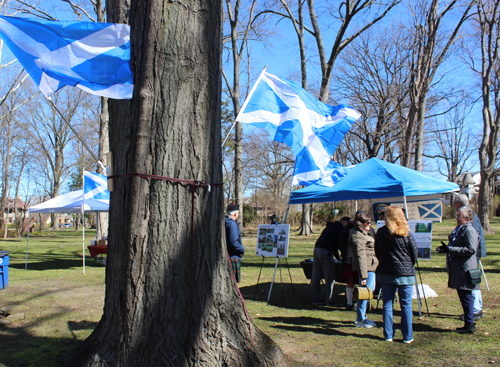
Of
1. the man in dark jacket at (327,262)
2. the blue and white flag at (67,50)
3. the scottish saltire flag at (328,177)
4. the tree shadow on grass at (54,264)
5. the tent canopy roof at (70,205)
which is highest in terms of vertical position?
the blue and white flag at (67,50)

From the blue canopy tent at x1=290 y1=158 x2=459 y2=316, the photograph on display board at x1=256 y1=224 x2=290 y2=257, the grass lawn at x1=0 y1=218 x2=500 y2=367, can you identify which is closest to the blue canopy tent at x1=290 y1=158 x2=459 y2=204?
the blue canopy tent at x1=290 y1=158 x2=459 y2=316

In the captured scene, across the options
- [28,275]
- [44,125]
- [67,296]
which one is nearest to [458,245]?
[67,296]

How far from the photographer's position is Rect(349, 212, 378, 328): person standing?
19.2ft

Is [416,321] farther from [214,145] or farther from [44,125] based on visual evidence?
[44,125]

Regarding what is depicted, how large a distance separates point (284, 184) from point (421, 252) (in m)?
42.4

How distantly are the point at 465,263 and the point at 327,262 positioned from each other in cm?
250

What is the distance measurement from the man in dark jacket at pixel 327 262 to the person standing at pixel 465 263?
2191mm

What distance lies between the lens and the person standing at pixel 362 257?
5.85 meters

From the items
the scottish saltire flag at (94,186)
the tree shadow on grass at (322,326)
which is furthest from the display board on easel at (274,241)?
the scottish saltire flag at (94,186)

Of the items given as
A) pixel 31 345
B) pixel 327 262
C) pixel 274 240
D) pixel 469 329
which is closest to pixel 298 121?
pixel 274 240

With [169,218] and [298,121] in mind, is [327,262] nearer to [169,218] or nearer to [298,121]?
[298,121]

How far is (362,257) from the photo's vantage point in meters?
6.12

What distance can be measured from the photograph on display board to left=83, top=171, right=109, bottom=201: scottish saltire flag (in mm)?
6495

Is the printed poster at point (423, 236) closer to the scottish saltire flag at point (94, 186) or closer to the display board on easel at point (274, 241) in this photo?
the display board on easel at point (274, 241)
